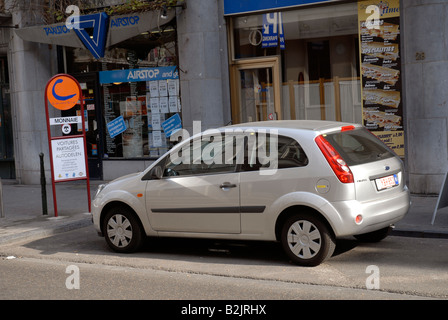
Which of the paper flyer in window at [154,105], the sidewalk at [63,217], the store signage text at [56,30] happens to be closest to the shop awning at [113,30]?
the store signage text at [56,30]

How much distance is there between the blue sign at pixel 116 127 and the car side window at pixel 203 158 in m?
7.96

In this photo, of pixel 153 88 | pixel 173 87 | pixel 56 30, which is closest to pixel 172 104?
pixel 173 87

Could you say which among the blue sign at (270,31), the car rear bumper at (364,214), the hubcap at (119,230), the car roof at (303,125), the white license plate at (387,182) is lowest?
the hubcap at (119,230)

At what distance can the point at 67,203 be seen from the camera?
12.7 metres

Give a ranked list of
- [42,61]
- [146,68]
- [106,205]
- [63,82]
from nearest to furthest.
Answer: [106,205], [63,82], [146,68], [42,61]

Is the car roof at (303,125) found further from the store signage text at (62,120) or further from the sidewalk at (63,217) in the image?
the store signage text at (62,120)

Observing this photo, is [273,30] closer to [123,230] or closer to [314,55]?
[314,55]

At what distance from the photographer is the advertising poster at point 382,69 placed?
11.9 meters

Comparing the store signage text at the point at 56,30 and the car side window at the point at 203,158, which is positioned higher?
the store signage text at the point at 56,30

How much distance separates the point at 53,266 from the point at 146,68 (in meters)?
8.00

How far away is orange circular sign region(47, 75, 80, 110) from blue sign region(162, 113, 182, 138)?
149 inches

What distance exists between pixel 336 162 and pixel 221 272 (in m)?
1.74
